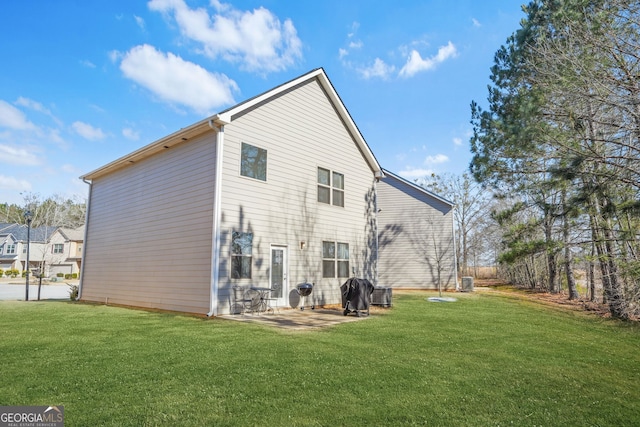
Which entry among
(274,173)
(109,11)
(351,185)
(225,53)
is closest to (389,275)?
(351,185)

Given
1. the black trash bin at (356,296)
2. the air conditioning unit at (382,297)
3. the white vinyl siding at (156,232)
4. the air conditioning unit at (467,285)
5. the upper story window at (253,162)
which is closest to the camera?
the white vinyl siding at (156,232)

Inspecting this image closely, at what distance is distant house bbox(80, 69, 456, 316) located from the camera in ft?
30.8

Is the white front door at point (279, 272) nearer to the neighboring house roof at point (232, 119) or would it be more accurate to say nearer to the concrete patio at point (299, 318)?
the concrete patio at point (299, 318)

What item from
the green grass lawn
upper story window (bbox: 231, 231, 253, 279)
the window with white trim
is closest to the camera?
the green grass lawn

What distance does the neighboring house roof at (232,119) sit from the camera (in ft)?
31.1

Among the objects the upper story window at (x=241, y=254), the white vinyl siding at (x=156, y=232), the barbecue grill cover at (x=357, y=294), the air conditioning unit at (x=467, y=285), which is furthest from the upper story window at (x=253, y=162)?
the air conditioning unit at (x=467, y=285)

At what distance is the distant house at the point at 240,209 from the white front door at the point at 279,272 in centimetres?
3

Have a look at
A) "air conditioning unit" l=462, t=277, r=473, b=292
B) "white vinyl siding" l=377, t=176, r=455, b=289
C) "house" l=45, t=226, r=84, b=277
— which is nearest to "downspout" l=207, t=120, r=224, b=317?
"white vinyl siding" l=377, t=176, r=455, b=289

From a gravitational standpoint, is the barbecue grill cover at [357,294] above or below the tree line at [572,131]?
below

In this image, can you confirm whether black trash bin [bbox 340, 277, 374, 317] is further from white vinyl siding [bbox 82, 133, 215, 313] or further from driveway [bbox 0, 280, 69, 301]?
driveway [bbox 0, 280, 69, 301]

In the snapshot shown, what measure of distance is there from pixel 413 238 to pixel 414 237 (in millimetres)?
85

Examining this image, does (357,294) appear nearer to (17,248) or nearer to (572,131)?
(572,131)

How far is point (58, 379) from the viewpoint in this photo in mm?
3957

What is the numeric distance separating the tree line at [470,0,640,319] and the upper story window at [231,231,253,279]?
749 cm
